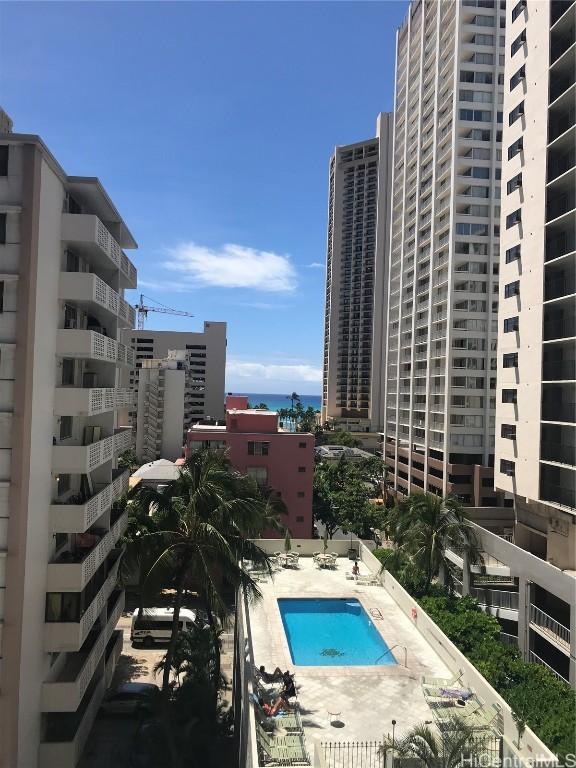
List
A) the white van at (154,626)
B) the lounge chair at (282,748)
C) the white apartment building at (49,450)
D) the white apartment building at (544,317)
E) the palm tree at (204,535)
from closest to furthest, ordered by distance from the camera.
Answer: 1. the lounge chair at (282,748)
2. the white apartment building at (49,450)
3. the palm tree at (204,535)
4. the white apartment building at (544,317)
5. the white van at (154,626)

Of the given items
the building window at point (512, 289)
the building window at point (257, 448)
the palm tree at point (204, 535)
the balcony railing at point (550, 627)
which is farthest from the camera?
the building window at point (257, 448)

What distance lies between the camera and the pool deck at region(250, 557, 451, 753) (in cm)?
1475

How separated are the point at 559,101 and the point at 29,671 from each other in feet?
101

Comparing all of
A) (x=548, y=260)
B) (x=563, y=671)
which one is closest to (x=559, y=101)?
(x=548, y=260)

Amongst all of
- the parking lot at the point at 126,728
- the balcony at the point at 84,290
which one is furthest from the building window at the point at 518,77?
the parking lot at the point at 126,728

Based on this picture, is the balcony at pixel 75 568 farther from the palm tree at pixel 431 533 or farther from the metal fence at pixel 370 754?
the palm tree at pixel 431 533

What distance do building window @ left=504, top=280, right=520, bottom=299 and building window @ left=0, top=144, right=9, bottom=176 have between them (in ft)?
79.2

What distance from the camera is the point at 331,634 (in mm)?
22953

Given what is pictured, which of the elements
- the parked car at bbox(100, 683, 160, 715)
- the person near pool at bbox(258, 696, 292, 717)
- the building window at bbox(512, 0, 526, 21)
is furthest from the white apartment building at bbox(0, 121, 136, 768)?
the building window at bbox(512, 0, 526, 21)

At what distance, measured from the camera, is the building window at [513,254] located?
27922 mm

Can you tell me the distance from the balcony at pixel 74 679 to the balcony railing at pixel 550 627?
63.1 ft

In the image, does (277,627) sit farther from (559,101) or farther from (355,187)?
(355,187)

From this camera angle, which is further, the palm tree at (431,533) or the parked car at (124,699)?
the palm tree at (431,533)

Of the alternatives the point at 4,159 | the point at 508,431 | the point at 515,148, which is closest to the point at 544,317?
the point at 508,431
